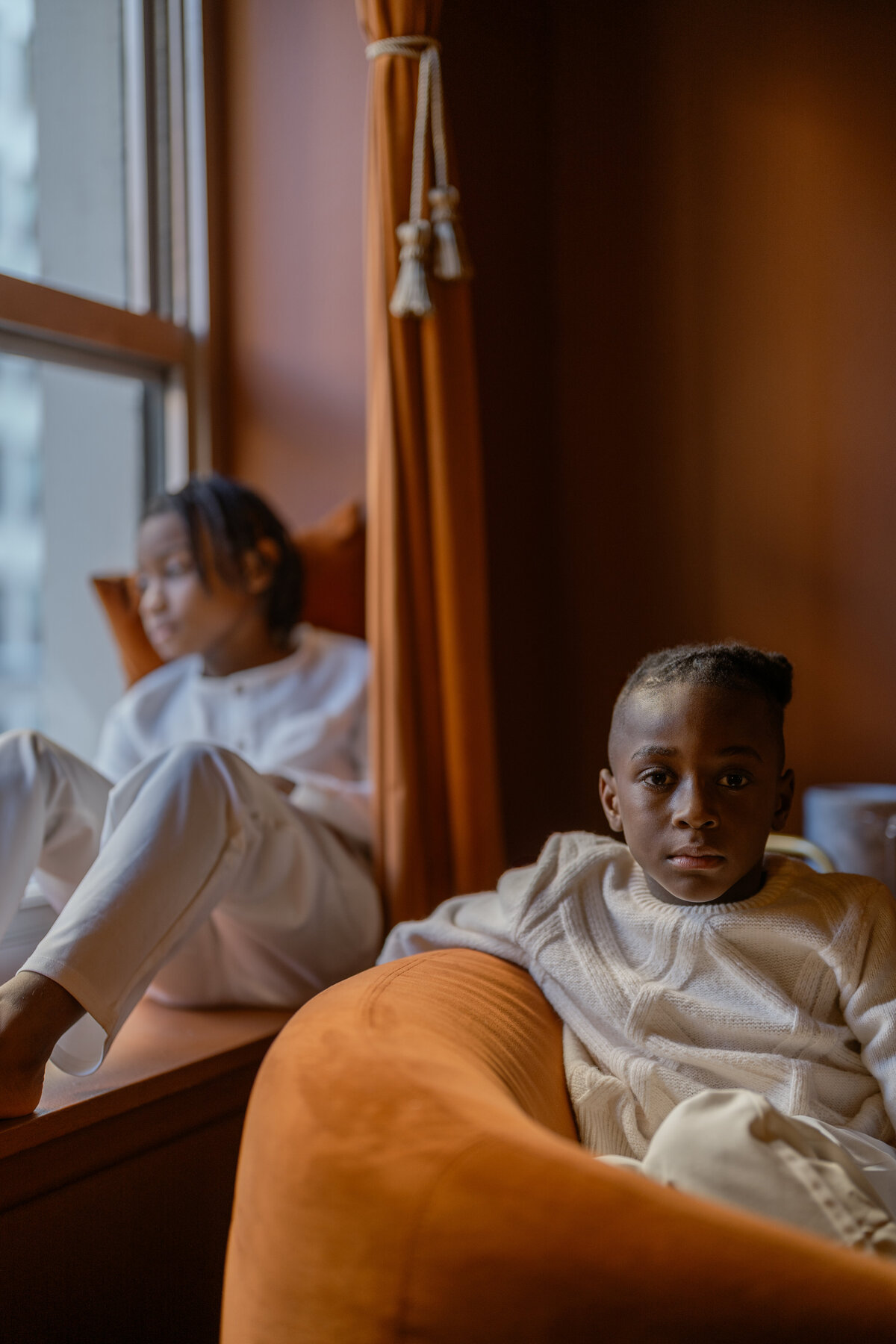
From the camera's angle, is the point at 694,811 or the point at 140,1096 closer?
the point at 694,811

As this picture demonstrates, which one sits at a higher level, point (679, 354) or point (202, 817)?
point (679, 354)

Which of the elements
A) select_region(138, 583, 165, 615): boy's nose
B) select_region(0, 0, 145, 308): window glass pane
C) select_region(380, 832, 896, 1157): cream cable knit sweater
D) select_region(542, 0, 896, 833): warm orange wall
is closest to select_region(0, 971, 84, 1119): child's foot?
select_region(380, 832, 896, 1157): cream cable knit sweater

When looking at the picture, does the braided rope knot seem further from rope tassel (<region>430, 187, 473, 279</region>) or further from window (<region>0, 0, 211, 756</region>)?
window (<region>0, 0, 211, 756</region>)

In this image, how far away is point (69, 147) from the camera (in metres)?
2.30

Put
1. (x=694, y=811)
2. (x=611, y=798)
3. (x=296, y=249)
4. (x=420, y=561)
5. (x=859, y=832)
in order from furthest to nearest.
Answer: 1. (x=296, y=249)
2. (x=420, y=561)
3. (x=859, y=832)
4. (x=611, y=798)
5. (x=694, y=811)

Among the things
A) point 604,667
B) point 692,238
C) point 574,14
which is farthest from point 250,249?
point 604,667

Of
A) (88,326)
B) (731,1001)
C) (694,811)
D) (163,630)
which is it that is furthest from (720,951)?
(88,326)

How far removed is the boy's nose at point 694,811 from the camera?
1.03m

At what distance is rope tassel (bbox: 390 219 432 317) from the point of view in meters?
1.60

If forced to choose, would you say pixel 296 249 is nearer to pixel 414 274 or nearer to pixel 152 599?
pixel 414 274

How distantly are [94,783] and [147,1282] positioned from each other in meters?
0.65

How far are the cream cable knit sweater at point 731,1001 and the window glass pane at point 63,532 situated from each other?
155cm

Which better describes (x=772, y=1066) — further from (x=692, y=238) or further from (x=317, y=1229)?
(x=692, y=238)

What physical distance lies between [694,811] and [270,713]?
105cm
